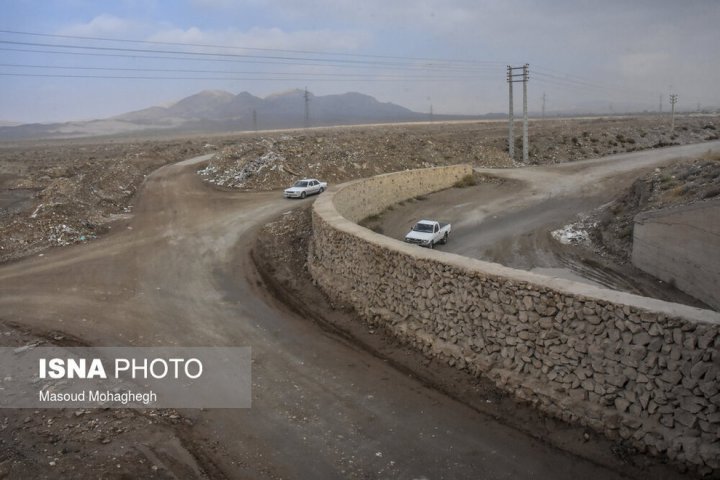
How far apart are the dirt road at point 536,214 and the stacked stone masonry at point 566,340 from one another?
27.9ft

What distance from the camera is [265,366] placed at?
37.5 feet

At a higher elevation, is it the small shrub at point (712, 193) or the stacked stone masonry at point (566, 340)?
the small shrub at point (712, 193)

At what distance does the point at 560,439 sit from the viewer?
8328 millimetres

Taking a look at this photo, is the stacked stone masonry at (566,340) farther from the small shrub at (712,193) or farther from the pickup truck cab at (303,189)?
the pickup truck cab at (303,189)

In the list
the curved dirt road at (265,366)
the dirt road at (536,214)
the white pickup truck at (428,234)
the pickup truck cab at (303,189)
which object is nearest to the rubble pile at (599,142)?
the dirt road at (536,214)

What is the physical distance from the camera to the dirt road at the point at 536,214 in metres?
18.6

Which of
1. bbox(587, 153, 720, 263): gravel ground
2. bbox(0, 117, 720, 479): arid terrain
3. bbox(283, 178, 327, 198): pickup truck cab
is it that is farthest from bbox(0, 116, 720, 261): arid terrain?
bbox(587, 153, 720, 263): gravel ground

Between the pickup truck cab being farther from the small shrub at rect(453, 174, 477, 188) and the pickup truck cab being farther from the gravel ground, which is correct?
the gravel ground

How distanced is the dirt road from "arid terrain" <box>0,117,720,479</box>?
5.50 metres

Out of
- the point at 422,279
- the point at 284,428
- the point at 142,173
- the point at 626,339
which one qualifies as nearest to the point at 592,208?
the point at 422,279

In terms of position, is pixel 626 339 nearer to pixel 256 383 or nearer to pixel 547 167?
pixel 256 383

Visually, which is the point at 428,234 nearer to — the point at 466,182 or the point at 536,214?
the point at 536,214

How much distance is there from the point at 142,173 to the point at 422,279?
36.8 m

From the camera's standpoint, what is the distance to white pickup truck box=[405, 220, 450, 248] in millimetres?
22047
